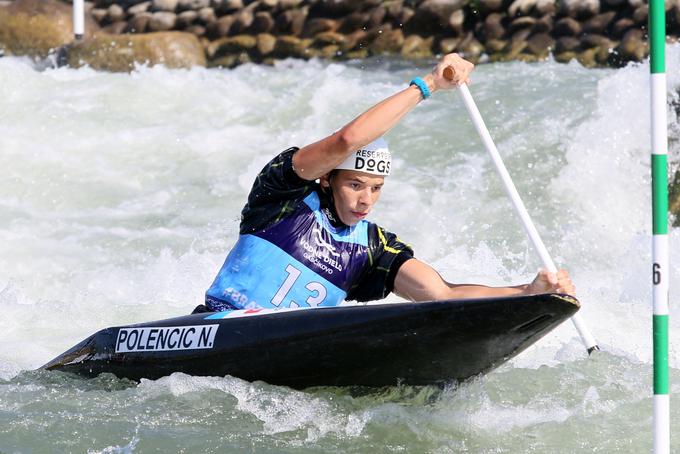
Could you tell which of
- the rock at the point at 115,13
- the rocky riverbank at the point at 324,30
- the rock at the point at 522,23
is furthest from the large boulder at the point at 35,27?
the rock at the point at 522,23

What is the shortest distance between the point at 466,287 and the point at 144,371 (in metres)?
1.35

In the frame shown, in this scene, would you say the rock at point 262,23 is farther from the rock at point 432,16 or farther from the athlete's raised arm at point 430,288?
the athlete's raised arm at point 430,288

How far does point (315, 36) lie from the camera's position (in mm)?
12805

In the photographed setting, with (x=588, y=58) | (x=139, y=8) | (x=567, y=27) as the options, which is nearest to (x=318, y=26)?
(x=139, y=8)

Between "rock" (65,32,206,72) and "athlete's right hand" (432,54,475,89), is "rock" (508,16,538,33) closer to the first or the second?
"rock" (65,32,206,72)

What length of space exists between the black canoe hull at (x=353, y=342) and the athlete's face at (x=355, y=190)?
0.39 m

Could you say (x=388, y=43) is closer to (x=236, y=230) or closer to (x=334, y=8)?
(x=334, y=8)

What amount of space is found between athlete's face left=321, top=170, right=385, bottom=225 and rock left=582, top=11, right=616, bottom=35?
7.64 metres

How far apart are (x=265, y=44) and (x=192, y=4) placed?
1.06m

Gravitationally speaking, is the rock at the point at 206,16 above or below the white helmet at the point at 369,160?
above

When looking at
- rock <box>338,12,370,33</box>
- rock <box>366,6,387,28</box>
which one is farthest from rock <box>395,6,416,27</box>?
rock <box>338,12,370,33</box>

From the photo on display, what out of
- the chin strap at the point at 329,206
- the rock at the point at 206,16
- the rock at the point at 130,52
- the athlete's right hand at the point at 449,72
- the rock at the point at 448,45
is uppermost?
the rock at the point at 206,16

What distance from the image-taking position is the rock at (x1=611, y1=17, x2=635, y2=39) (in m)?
11.1

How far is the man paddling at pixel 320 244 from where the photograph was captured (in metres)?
4.19
